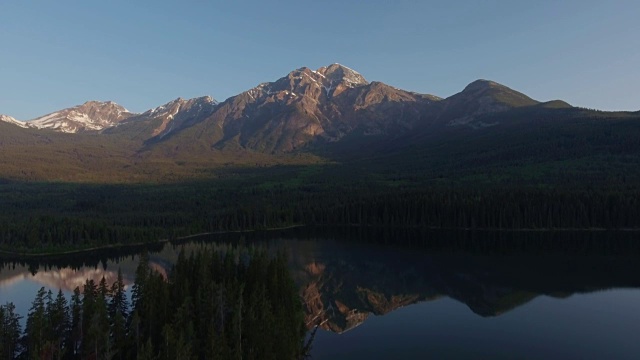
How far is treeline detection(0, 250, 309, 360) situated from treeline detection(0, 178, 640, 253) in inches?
3265

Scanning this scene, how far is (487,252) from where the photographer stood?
114062 millimetres

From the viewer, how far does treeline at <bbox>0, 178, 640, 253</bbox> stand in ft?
437

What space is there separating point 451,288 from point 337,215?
88.5m

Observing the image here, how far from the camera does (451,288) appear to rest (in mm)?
84438

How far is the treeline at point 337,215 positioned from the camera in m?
133

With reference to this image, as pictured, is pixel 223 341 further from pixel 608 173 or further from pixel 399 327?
pixel 608 173

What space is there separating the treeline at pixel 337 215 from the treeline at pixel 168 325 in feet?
272

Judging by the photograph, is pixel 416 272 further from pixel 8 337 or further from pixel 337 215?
pixel 337 215

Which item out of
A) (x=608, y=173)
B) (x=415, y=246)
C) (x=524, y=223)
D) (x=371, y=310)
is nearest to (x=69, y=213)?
(x=415, y=246)

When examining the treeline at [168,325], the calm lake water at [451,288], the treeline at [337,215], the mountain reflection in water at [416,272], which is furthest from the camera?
the treeline at [337,215]

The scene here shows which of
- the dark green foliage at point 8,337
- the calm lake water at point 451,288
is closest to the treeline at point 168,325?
the dark green foliage at point 8,337

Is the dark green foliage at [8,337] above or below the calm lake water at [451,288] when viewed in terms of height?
above

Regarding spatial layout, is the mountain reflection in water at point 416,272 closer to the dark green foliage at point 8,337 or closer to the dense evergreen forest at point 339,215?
the dense evergreen forest at point 339,215

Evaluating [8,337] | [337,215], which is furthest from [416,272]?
[337,215]
